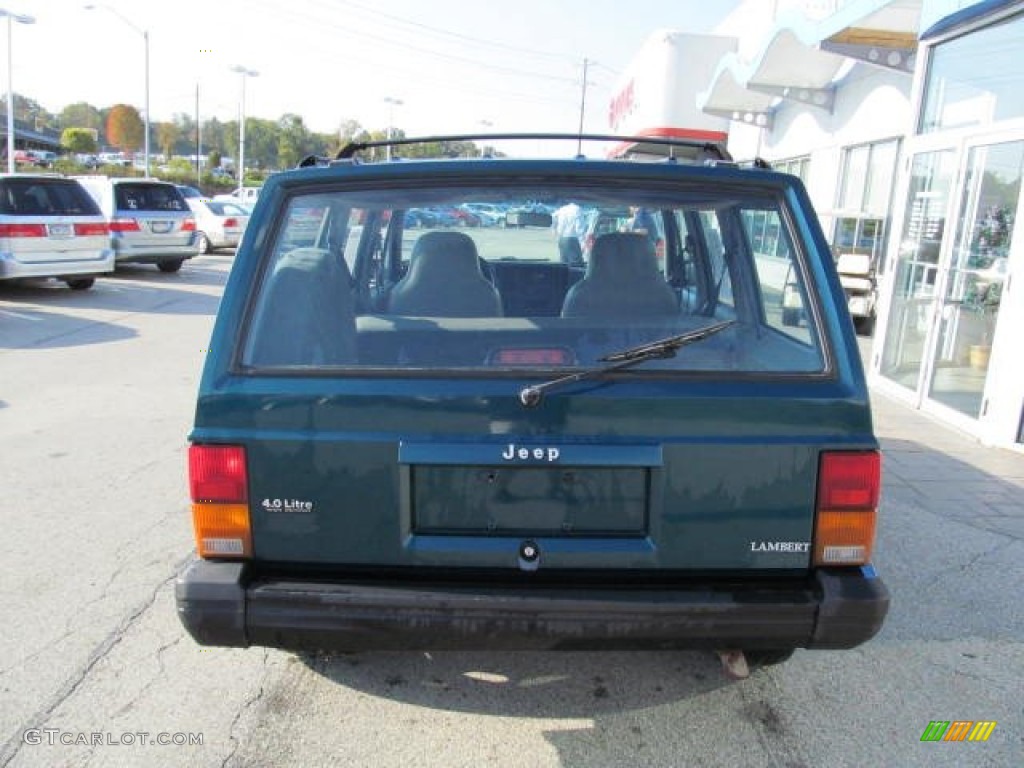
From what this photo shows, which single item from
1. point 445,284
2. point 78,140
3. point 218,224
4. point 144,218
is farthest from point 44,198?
point 78,140

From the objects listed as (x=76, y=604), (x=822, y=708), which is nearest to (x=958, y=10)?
(x=822, y=708)

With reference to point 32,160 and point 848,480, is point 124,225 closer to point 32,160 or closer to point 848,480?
point 848,480

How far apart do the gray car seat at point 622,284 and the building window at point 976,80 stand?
16.9ft

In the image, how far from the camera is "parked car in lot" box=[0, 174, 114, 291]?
39.0 ft

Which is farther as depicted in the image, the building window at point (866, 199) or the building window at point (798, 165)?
the building window at point (798, 165)

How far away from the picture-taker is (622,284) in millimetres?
2953

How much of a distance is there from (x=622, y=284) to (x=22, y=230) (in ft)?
39.1

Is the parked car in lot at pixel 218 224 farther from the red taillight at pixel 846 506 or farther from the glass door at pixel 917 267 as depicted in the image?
the red taillight at pixel 846 506

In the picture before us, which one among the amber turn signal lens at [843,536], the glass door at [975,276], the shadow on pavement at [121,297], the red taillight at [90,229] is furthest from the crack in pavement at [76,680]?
the red taillight at [90,229]

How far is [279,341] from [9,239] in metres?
11.7

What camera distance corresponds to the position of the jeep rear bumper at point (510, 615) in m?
2.33

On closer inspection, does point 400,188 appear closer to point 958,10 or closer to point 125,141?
point 958,10

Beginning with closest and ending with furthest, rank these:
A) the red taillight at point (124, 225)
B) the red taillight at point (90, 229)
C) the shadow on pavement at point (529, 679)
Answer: the shadow on pavement at point (529, 679) → the red taillight at point (90, 229) → the red taillight at point (124, 225)

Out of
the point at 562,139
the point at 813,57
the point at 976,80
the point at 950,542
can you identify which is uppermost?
the point at 813,57
